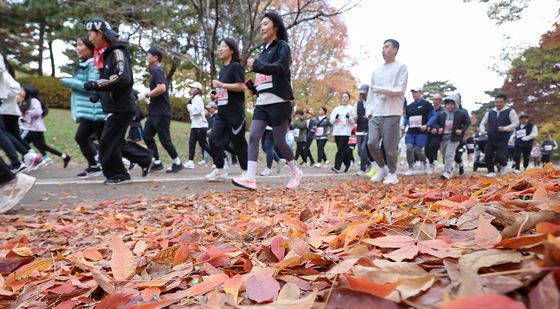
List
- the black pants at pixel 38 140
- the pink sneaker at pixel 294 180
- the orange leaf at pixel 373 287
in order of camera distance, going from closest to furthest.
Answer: the orange leaf at pixel 373 287 < the pink sneaker at pixel 294 180 < the black pants at pixel 38 140

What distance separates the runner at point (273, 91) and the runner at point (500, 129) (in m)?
5.55

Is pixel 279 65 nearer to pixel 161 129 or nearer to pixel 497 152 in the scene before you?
pixel 161 129

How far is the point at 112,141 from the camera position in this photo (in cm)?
439

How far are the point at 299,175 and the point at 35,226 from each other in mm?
2708

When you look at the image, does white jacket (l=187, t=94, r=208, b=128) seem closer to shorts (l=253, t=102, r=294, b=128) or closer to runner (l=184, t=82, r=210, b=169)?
runner (l=184, t=82, r=210, b=169)

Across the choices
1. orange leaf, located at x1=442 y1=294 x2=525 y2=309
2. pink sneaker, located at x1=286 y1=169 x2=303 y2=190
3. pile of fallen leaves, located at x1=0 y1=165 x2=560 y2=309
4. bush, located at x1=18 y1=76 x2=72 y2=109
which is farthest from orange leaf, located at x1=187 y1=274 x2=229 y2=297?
bush, located at x1=18 y1=76 x2=72 y2=109

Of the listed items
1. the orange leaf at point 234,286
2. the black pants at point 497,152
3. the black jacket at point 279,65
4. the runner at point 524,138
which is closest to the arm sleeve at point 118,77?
the black jacket at point 279,65

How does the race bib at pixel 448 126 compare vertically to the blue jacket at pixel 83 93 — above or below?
below

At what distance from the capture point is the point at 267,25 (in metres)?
3.94

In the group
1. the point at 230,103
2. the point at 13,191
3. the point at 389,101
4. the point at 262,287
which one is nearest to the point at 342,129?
the point at 389,101

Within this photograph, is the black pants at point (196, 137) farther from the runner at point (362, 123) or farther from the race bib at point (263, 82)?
the race bib at point (263, 82)

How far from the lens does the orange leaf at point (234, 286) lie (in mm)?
768

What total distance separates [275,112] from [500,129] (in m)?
5.71

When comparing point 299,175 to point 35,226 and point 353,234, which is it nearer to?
point 35,226
